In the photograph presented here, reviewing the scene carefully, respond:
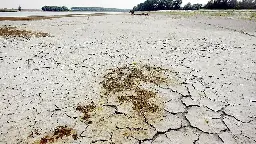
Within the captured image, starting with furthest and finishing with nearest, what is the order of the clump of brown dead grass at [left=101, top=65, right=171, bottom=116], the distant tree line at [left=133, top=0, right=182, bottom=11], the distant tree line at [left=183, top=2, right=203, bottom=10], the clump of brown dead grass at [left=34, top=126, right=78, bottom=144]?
the distant tree line at [left=133, top=0, right=182, bottom=11] < the distant tree line at [left=183, top=2, right=203, bottom=10] < the clump of brown dead grass at [left=101, top=65, right=171, bottom=116] < the clump of brown dead grass at [left=34, top=126, right=78, bottom=144]

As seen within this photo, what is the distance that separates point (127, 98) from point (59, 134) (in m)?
1.24

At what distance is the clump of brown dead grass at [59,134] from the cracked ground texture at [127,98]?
11 millimetres

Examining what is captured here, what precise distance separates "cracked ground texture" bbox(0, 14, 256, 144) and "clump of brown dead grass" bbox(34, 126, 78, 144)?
1 centimetres

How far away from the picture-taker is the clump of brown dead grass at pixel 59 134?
275 centimetres

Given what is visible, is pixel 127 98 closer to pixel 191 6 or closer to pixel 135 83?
pixel 135 83

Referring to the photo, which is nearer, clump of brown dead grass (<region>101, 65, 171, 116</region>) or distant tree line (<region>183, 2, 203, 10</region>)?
clump of brown dead grass (<region>101, 65, 171, 116</region>)

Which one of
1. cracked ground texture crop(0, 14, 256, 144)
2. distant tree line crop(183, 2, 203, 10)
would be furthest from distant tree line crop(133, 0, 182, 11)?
cracked ground texture crop(0, 14, 256, 144)

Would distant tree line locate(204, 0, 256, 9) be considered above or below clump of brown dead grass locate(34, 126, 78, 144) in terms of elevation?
above

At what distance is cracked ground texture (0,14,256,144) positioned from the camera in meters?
2.91

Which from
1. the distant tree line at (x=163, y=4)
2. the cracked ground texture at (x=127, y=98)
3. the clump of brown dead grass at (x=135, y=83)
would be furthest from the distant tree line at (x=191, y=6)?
the clump of brown dead grass at (x=135, y=83)

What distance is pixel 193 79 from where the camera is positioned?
4.54m

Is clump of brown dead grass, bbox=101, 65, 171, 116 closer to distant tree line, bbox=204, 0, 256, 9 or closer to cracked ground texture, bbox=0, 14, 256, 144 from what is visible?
cracked ground texture, bbox=0, 14, 256, 144

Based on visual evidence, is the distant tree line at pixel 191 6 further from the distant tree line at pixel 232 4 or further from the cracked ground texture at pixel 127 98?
the cracked ground texture at pixel 127 98

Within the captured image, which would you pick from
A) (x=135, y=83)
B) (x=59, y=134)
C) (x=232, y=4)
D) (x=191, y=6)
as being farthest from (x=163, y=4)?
(x=59, y=134)
